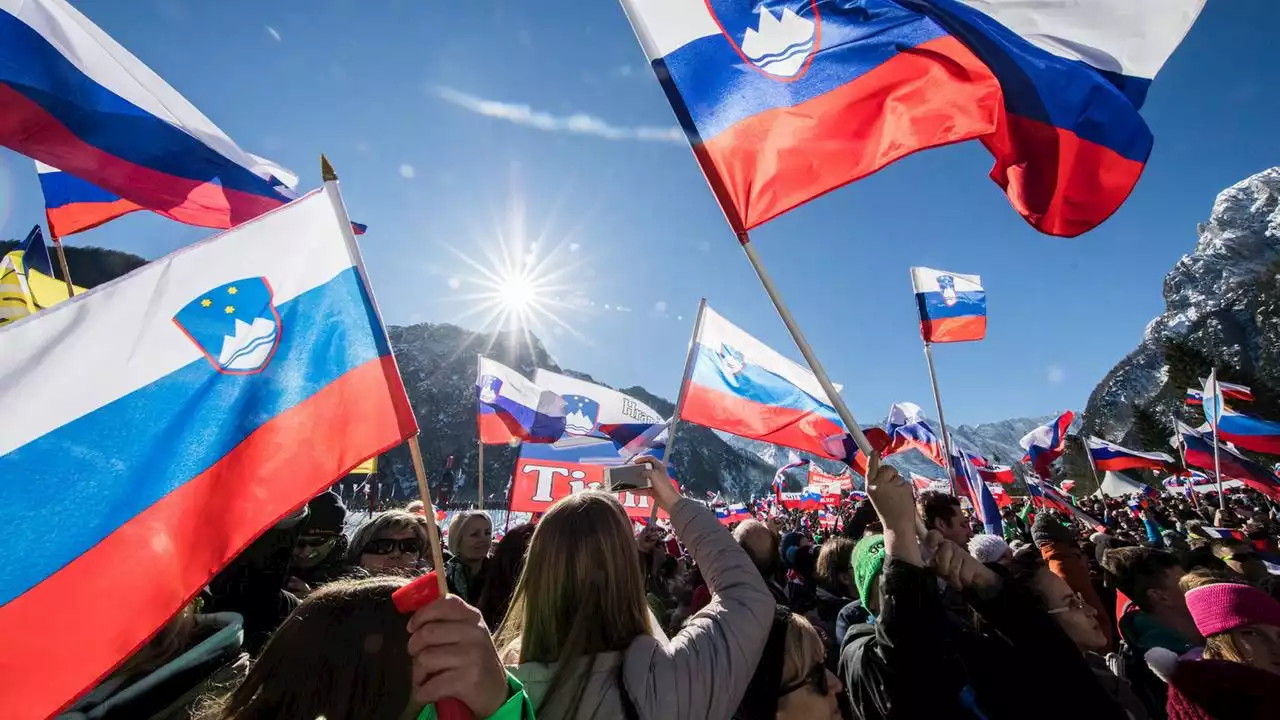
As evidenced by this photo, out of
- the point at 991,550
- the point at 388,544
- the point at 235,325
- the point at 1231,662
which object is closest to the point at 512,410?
the point at 388,544

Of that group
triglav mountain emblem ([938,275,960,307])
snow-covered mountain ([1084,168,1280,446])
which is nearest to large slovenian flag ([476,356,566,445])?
triglav mountain emblem ([938,275,960,307])

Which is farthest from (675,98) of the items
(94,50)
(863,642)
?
(94,50)

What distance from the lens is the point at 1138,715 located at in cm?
268

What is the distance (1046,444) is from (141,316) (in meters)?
17.5

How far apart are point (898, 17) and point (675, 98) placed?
53.6 inches

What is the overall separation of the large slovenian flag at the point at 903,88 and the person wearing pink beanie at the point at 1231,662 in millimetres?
1802

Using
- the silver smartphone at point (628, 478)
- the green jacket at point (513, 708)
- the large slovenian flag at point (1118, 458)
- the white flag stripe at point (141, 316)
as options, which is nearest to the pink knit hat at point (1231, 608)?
the silver smartphone at point (628, 478)

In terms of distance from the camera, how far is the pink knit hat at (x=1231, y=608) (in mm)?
2281

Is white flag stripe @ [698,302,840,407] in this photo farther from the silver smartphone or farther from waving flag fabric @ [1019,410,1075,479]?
waving flag fabric @ [1019,410,1075,479]

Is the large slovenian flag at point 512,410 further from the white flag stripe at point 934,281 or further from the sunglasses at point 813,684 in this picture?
the sunglasses at point 813,684

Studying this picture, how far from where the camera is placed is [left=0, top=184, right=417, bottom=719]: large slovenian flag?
142cm

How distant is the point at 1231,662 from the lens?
1.77 m

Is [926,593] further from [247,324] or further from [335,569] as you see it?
[335,569]

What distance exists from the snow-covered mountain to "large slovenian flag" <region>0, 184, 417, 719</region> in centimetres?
7961
